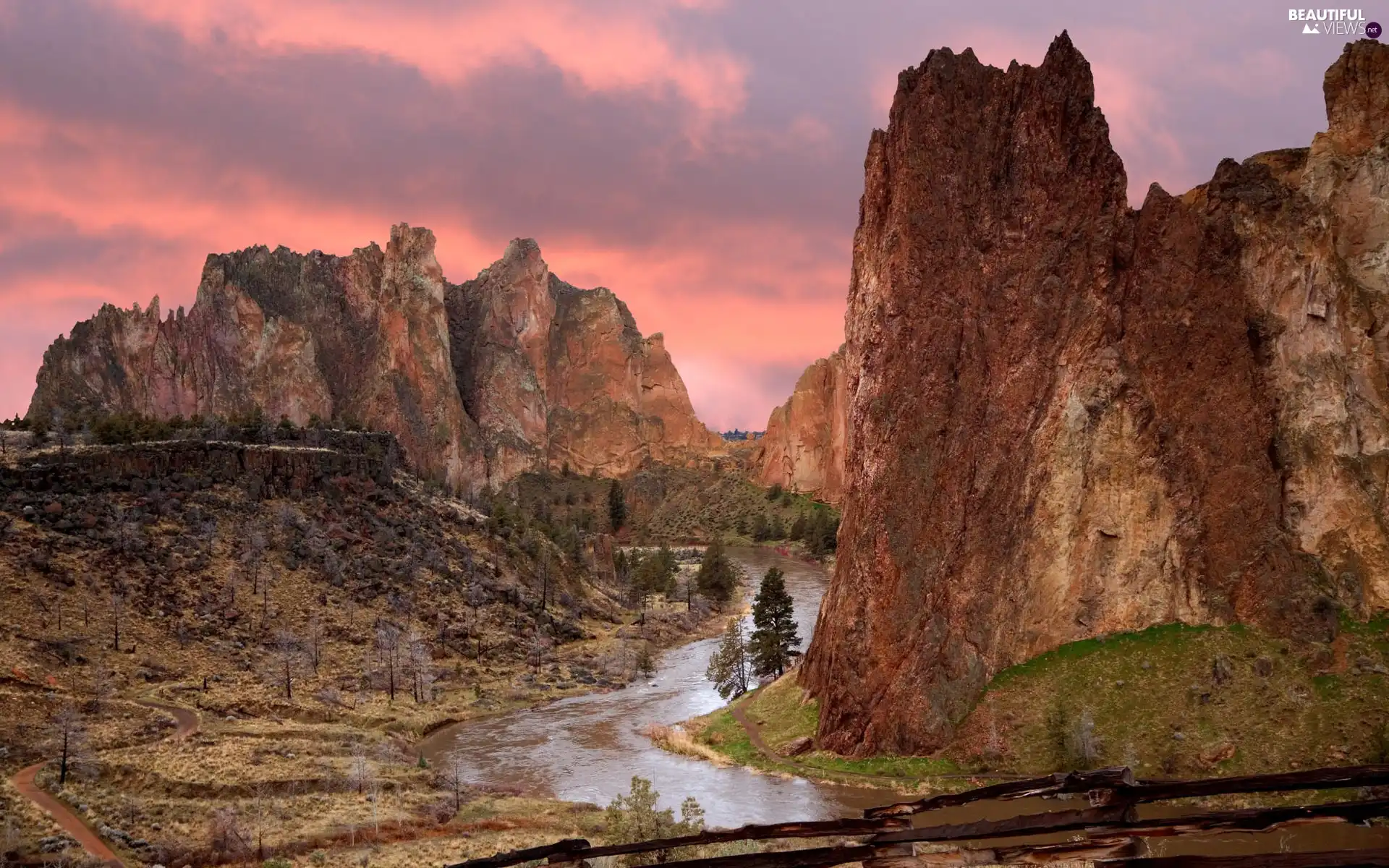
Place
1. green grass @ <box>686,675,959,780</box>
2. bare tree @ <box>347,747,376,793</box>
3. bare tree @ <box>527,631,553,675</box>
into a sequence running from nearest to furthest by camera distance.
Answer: green grass @ <box>686,675,959,780</box> < bare tree @ <box>347,747,376,793</box> < bare tree @ <box>527,631,553,675</box>

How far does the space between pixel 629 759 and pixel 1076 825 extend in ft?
204

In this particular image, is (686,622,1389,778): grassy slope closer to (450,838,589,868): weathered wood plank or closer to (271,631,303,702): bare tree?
(271,631,303,702): bare tree

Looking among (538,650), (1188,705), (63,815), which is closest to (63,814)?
(63,815)

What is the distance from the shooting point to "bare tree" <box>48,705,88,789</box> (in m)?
53.1

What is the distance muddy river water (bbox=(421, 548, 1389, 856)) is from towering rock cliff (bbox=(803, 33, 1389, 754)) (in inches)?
261

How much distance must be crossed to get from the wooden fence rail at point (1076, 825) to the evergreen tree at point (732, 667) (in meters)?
76.0

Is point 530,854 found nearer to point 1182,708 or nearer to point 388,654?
point 1182,708

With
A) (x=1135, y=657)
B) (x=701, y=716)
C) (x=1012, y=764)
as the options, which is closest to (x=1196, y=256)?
(x=1135, y=657)

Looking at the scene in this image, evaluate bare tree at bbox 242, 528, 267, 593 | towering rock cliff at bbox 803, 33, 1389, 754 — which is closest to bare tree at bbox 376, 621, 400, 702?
bare tree at bbox 242, 528, 267, 593

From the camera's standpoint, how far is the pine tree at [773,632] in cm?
8188

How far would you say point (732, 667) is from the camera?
279ft

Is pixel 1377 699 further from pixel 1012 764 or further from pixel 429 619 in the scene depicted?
pixel 429 619

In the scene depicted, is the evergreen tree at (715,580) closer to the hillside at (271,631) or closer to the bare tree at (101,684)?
the hillside at (271,631)

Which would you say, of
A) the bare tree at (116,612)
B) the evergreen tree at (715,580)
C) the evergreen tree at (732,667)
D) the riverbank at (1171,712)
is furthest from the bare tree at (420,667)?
the evergreen tree at (715,580)
